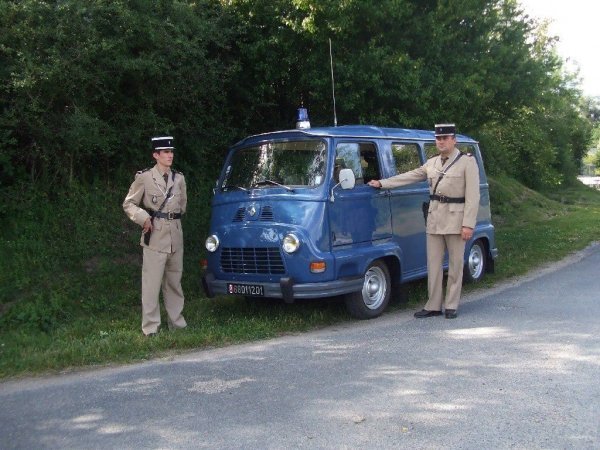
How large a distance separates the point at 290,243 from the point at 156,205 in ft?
5.04

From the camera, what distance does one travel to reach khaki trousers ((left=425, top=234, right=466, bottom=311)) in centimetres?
780

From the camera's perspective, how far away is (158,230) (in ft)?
23.6

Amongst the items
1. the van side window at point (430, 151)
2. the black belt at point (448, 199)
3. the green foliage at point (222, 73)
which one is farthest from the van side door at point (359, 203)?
the green foliage at point (222, 73)

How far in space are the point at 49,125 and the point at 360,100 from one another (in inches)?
208

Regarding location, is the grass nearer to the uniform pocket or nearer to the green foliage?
the green foliage

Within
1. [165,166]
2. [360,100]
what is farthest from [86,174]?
[360,100]

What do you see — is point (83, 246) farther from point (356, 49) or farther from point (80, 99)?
point (356, 49)

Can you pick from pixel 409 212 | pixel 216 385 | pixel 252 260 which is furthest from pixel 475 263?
pixel 216 385

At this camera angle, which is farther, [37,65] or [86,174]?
[86,174]

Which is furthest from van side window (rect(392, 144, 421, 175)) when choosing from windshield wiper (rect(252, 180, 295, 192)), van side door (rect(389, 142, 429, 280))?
windshield wiper (rect(252, 180, 295, 192))

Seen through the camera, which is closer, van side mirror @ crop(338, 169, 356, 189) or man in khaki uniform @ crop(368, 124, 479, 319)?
van side mirror @ crop(338, 169, 356, 189)

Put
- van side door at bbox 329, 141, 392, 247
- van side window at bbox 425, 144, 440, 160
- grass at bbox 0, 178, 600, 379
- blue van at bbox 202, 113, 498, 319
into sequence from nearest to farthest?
grass at bbox 0, 178, 600, 379 → blue van at bbox 202, 113, 498, 319 → van side door at bbox 329, 141, 392, 247 → van side window at bbox 425, 144, 440, 160

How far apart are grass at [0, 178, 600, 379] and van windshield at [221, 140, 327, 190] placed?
161 centimetres

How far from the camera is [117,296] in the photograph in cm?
888
